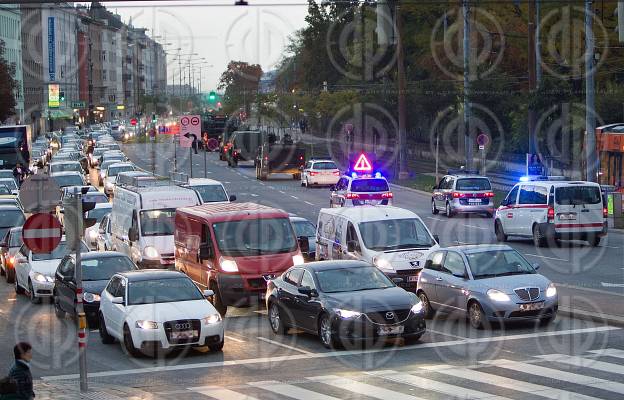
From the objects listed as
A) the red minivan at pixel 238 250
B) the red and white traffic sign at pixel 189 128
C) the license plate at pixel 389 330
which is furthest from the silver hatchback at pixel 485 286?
the red and white traffic sign at pixel 189 128

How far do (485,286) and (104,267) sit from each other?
8620 millimetres

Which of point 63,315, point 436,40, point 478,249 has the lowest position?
point 63,315

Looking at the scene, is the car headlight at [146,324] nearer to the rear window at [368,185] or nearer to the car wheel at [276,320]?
the car wheel at [276,320]

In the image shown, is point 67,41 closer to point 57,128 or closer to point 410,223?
point 57,128

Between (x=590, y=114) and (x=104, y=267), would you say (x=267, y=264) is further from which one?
(x=590, y=114)

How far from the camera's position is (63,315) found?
25359mm

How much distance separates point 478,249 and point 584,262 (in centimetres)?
1019

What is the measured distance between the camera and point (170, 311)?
19.8 m

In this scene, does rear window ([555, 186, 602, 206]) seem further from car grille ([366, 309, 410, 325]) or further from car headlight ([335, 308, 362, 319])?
car headlight ([335, 308, 362, 319])

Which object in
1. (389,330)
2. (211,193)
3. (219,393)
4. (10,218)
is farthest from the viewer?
(211,193)

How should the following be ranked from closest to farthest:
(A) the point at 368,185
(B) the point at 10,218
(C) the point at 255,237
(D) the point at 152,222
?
(C) the point at 255,237 < (D) the point at 152,222 < (B) the point at 10,218 < (A) the point at 368,185

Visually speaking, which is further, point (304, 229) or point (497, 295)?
point (304, 229)

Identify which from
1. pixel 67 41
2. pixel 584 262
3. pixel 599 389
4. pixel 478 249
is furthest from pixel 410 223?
pixel 67 41

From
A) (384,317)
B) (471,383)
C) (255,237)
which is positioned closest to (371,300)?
(384,317)
